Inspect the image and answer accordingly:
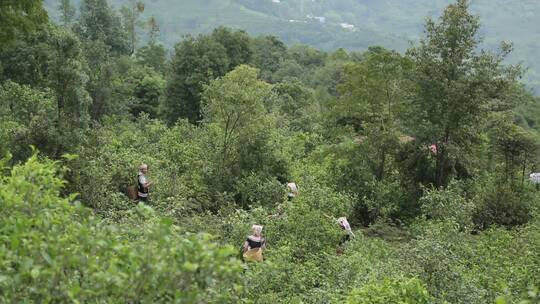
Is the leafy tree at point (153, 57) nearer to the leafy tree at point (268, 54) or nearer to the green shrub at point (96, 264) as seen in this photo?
the leafy tree at point (268, 54)

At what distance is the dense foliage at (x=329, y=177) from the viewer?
7789 mm

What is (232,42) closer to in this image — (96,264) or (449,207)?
(449,207)

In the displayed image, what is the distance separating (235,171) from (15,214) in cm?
1265

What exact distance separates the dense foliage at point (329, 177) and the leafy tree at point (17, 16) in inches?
31.0

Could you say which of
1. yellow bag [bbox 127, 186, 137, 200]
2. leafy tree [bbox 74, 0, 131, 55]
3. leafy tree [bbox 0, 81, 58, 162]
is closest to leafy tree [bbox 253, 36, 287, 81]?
leafy tree [bbox 74, 0, 131, 55]

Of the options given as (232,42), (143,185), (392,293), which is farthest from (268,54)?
(392,293)

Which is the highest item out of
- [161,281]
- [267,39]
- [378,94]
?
[161,281]

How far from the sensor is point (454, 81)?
16.5 meters

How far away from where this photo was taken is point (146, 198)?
14.6m

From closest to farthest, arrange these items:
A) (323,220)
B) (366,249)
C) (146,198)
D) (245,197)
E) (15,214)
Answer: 1. (15,214)
2. (366,249)
3. (323,220)
4. (146,198)
5. (245,197)

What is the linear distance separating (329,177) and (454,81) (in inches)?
181

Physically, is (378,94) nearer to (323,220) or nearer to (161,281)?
(323,220)

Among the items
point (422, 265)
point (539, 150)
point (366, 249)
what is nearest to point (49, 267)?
point (422, 265)

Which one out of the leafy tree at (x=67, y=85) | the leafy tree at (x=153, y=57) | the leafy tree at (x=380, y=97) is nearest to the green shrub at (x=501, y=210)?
the leafy tree at (x=380, y=97)
